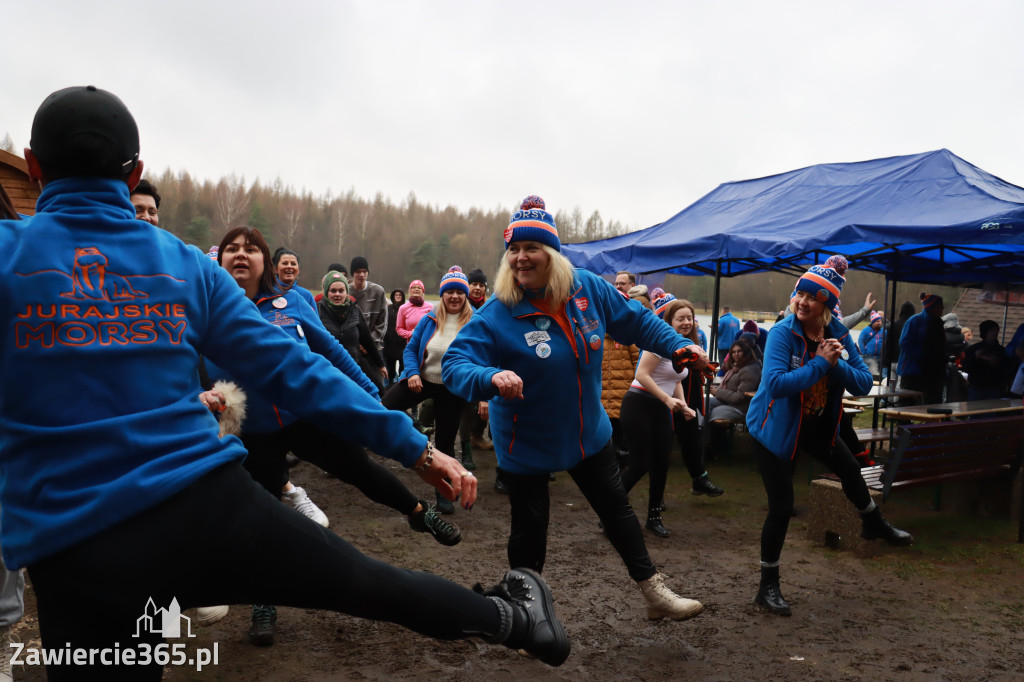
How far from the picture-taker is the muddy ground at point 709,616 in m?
3.49

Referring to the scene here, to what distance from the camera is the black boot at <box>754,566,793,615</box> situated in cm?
420

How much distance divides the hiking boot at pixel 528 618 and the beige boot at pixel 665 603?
1285 mm

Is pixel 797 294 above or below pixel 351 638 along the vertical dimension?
above

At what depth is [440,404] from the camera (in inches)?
248

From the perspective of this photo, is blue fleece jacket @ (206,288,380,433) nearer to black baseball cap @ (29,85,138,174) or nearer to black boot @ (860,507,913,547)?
black baseball cap @ (29,85,138,174)

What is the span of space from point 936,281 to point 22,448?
1533 centimetres

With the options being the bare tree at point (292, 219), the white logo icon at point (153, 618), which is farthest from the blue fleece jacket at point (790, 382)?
the bare tree at point (292, 219)

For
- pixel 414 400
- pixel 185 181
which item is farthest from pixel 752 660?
pixel 185 181

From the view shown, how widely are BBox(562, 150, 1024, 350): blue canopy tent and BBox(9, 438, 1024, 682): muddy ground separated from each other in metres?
2.73

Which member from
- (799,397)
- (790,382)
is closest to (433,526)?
(790,382)

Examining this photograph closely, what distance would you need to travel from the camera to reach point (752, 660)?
3576 millimetres

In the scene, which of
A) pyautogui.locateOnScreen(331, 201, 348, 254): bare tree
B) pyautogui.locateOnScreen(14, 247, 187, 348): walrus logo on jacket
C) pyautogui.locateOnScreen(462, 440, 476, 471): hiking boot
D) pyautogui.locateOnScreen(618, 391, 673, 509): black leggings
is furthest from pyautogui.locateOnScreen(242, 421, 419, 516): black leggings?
pyautogui.locateOnScreen(331, 201, 348, 254): bare tree

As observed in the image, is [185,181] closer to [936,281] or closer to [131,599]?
[936,281]

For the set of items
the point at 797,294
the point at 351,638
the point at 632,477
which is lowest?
the point at 351,638
